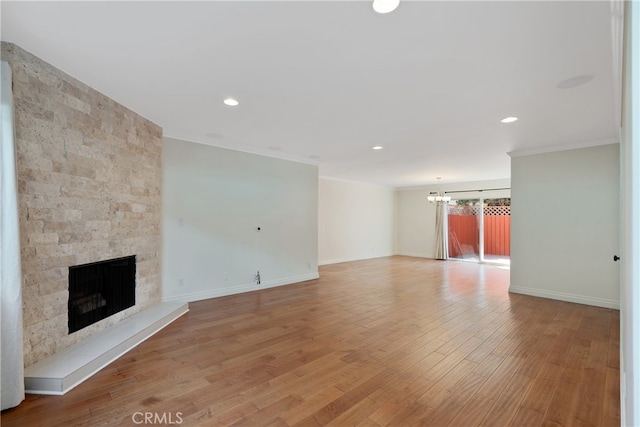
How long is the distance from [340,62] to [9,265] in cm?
286

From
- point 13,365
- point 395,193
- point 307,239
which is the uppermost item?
point 395,193

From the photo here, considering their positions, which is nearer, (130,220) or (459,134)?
(130,220)

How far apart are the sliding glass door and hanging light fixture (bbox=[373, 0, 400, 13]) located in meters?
8.70

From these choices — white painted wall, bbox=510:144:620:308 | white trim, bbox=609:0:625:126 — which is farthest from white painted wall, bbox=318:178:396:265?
white trim, bbox=609:0:625:126

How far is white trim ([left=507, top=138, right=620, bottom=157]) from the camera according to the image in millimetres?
4246

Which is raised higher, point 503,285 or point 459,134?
point 459,134

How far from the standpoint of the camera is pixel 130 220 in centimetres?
338

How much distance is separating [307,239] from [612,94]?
496 cm

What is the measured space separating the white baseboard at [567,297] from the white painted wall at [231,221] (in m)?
4.04

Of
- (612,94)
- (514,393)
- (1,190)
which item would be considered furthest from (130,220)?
(612,94)

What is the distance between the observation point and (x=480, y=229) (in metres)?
8.87

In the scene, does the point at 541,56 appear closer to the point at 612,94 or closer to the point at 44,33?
the point at 612,94

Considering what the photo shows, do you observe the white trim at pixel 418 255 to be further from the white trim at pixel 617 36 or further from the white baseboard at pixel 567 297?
the white trim at pixel 617 36

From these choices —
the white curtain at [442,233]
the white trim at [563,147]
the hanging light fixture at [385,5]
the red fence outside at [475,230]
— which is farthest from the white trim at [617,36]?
the white curtain at [442,233]
